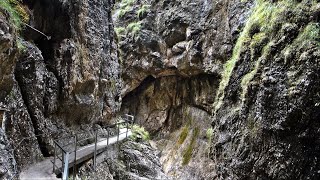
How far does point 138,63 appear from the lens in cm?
2236

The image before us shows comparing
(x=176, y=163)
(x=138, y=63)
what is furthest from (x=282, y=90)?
(x=138, y=63)

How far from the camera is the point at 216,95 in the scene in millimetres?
11234

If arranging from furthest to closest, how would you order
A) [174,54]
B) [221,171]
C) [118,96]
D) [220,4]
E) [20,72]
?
1. [174,54]
2. [220,4]
3. [118,96]
4. [221,171]
5. [20,72]

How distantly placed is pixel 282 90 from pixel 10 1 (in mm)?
6882

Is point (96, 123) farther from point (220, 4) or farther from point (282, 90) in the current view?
point (220, 4)

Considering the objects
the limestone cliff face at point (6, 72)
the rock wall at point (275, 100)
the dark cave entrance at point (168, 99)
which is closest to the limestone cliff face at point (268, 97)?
the rock wall at point (275, 100)

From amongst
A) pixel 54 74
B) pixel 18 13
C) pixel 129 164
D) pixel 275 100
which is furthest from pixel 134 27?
pixel 275 100

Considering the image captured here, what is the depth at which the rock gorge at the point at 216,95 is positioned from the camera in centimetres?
590

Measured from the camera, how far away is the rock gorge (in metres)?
5.90

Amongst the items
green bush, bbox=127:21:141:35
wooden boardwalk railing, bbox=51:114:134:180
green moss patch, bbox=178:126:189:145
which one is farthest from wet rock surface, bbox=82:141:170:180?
green bush, bbox=127:21:141:35

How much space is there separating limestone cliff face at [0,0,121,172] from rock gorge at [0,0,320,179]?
3 centimetres

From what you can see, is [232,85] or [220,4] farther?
[220,4]

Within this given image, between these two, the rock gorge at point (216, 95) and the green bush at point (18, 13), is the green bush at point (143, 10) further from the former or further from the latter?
the green bush at point (18, 13)

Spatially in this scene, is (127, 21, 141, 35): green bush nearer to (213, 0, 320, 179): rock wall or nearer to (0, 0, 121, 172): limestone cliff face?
(0, 0, 121, 172): limestone cliff face
